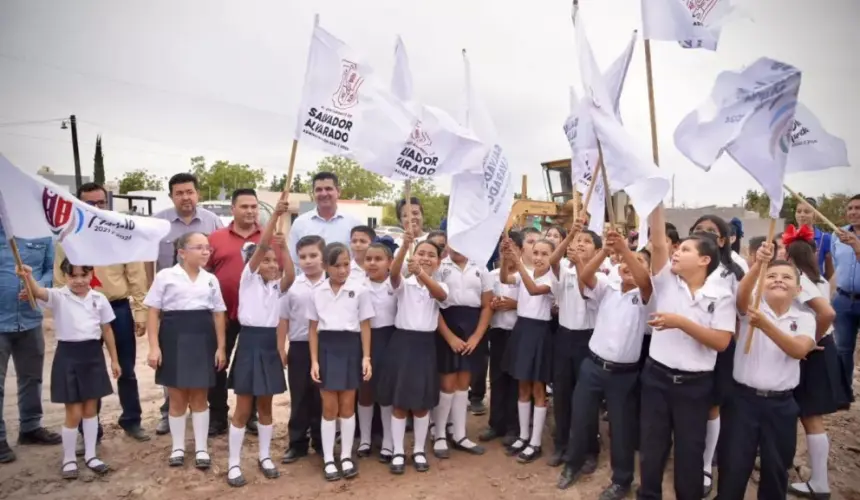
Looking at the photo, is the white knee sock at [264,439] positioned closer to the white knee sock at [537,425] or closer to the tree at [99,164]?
the white knee sock at [537,425]

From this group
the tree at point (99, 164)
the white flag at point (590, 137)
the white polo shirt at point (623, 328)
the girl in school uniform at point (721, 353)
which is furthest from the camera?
the tree at point (99, 164)

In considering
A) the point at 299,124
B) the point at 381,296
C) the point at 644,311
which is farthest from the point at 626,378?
the point at 299,124

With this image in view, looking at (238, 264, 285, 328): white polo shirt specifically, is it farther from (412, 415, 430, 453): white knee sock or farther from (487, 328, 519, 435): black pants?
(487, 328, 519, 435): black pants

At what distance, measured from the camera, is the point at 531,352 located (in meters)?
4.80

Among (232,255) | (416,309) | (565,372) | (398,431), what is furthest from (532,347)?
(232,255)

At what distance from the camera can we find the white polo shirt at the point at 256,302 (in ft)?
14.6

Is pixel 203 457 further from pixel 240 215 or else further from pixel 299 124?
pixel 299 124

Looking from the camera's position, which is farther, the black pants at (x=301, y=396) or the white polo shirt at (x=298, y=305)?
the black pants at (x=301, y=396)

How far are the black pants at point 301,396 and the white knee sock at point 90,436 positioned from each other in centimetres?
155

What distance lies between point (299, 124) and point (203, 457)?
281cm

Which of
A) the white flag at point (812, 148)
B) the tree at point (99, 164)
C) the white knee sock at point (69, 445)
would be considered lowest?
the white knee sock at point (69, 445)

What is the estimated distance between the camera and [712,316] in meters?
3.47

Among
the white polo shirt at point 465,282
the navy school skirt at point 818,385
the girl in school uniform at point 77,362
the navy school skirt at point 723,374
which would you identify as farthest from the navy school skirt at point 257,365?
the navy school skirt at point 818,385

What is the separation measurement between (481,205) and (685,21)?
195 cm
